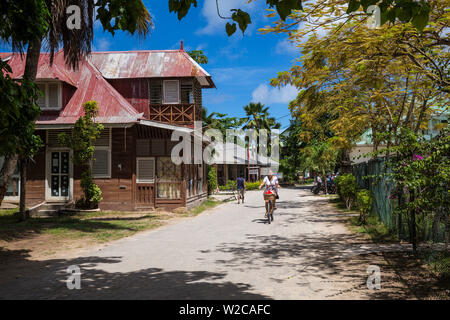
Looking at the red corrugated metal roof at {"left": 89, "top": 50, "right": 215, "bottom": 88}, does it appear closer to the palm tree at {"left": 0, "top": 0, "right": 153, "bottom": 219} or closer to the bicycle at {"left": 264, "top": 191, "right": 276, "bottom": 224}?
the palm tree at {"left": 0, "top": 0, "right": 153, "bottom": 219}

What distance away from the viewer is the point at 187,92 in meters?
21.3

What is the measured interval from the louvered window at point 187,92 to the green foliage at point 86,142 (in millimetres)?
5242

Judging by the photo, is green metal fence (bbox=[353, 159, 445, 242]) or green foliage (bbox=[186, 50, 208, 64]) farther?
green foliage (bbox=[186, 50, 208, 64])

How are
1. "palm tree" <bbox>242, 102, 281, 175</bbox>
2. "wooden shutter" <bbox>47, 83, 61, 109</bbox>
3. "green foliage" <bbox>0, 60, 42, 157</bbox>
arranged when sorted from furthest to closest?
"palm tree" <bbox>242, 102, 281, 175</bbox>, "wooden shutter" <bbox>47, 83, 61, 109</bbox>, "green foliage" <bbox>0, 60, 42, 157</bbox>

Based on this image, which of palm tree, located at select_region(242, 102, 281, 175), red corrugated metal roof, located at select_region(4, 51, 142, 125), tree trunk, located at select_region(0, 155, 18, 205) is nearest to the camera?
tree trunk, located at select_region(0, 155, 18, 205)

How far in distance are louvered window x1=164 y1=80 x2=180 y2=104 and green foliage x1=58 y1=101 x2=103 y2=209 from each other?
4578 millimetres

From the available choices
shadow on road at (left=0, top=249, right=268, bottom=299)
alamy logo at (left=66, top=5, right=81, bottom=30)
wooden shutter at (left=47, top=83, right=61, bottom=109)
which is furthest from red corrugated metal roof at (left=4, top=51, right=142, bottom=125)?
shadow on road at (left=0, top=249, right=268, bottom=299)

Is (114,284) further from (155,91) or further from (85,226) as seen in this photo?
(155,91)

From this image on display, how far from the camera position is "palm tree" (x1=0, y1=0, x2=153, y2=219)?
574 centimetres

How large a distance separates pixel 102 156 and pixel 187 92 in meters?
5.78

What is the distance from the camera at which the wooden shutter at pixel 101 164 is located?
61.7ft

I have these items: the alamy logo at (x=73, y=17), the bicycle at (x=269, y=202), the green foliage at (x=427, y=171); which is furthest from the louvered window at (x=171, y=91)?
the green foliage at (x=427, y=171)

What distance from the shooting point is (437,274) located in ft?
20.6
